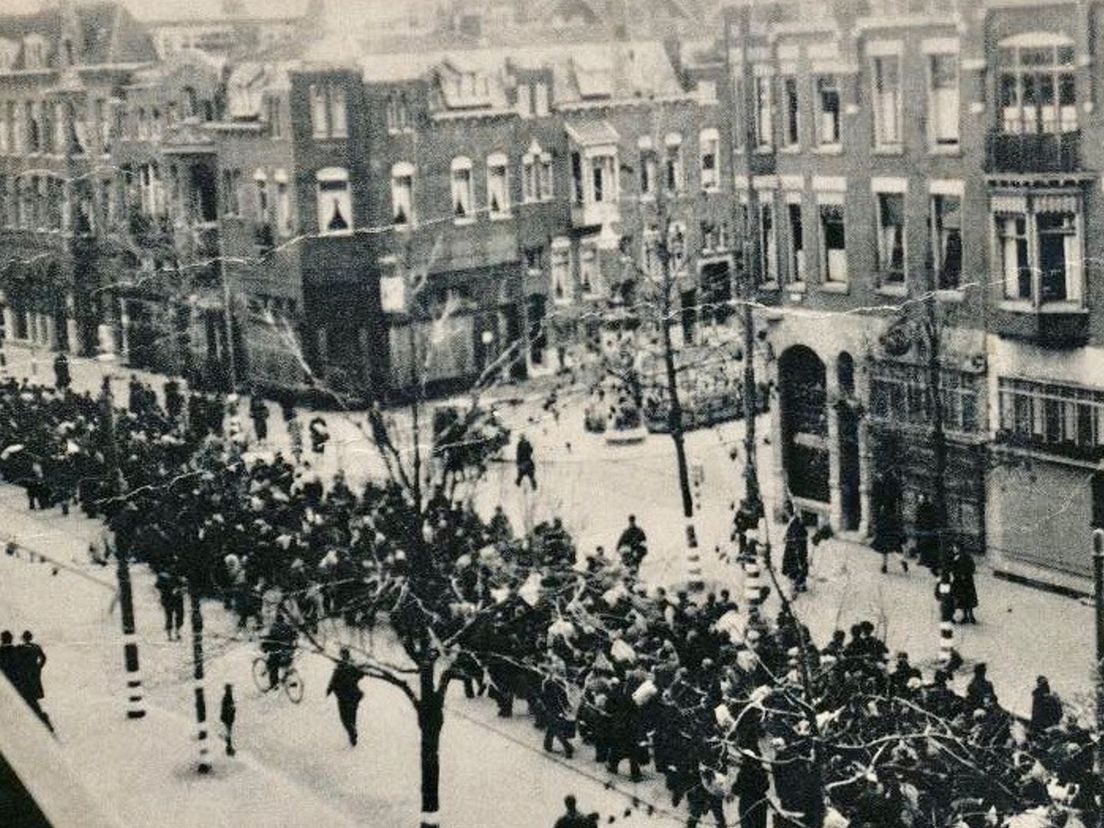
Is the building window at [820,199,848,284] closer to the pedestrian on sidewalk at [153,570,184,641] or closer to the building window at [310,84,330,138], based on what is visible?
the pedestrian on sidewalk at [153,570,184,641]

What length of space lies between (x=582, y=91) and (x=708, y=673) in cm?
3892

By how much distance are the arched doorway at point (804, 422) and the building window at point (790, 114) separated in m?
4.76

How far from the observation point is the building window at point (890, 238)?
35.0 meters

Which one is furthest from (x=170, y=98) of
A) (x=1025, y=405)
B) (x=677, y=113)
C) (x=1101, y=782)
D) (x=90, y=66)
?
(x=1101, y=782)

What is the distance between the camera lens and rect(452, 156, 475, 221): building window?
5453 cm

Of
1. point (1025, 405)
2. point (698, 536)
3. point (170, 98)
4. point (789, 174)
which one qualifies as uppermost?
point (170, 98)

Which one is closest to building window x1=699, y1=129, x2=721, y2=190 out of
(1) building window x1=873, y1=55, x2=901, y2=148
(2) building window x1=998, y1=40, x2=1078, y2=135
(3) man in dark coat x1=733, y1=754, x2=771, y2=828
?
(1) building window x1=873, y1=55, x2=901, y2=148

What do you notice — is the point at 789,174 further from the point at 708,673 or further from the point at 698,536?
the point at 708,673

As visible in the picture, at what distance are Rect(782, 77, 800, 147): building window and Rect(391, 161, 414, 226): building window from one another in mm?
18428

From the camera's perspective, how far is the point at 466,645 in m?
23.5

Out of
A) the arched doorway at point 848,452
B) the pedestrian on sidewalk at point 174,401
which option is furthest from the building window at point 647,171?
the arched doorway at point 848,452

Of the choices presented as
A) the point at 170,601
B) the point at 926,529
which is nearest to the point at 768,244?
the point at 926,529

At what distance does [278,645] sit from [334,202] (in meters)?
30.1

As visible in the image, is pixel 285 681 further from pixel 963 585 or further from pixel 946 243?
pixel 946 243
